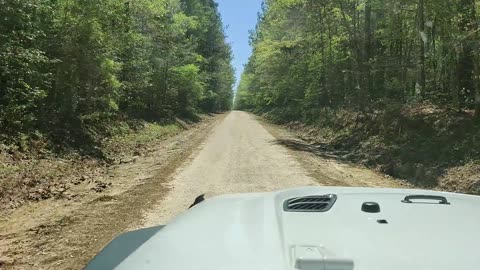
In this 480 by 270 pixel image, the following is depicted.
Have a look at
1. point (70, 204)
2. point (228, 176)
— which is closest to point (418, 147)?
point (228, 176)

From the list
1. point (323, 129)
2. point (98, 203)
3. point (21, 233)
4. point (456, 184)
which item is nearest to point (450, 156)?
point (456, 184)

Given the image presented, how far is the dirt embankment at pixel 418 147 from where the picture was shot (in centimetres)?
1031

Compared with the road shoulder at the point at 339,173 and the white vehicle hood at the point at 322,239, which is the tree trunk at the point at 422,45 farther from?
the white vehicle hood at the point at 322,239

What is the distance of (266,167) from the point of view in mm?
12133

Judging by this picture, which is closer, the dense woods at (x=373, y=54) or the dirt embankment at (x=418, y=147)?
the dirt embankment at (x=418, y=147)

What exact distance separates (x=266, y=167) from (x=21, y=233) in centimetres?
692

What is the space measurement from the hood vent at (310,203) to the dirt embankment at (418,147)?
7579mm

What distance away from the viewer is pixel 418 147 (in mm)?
12914

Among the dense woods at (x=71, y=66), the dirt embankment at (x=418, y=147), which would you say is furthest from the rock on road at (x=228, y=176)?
the dense woods at (x=71, y=66)

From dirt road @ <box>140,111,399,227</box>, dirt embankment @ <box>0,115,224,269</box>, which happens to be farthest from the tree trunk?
dirt embankment @ <box>0,115,224,269</box>

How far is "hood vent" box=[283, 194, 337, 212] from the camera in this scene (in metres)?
2.17

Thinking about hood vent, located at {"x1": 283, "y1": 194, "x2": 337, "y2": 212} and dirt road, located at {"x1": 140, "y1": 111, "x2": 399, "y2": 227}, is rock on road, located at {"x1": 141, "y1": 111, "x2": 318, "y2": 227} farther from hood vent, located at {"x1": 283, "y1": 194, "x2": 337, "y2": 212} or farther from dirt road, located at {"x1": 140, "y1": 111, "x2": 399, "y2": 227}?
hood vent, located at {"x1": 283, "y1": 194, "x2": 337, "y2": 212}

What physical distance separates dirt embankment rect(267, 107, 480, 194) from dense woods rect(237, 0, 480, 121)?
828 mm

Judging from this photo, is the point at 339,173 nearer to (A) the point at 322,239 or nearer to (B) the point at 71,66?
(B) the point at 71,66
